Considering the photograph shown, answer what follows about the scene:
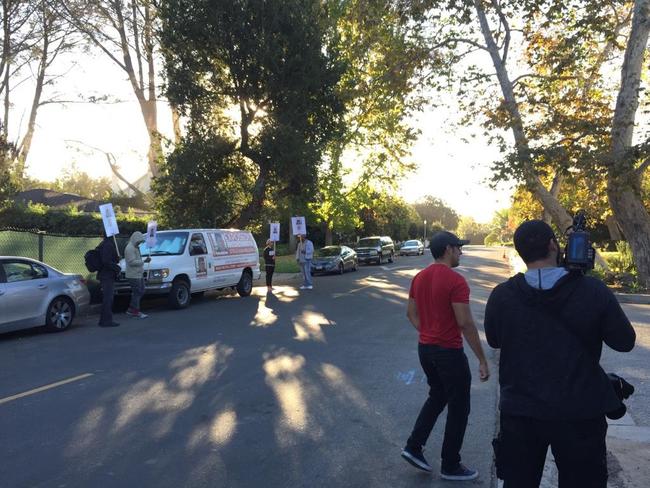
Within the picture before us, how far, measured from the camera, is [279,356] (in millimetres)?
8359

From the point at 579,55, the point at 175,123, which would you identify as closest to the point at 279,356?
the point at 579,55

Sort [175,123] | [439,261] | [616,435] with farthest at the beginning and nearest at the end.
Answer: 1. [175,123]
2. [616,435]
3. [439,261]

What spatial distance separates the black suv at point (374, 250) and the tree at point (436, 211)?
8463 cm

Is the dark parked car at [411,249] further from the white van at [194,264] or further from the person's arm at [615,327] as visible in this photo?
the person's arm at [615,327]

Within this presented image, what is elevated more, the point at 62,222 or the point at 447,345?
the point at 62,222

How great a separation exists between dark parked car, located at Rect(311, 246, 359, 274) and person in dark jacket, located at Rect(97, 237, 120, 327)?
16001mm

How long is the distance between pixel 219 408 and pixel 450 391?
2.72m

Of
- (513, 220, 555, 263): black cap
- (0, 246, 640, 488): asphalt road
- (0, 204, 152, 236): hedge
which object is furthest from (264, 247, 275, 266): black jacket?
(513, 220, 555, 263): black cap

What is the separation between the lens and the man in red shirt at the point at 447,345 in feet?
13.4

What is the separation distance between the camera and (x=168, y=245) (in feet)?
48.0

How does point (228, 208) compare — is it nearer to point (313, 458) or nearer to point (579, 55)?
point (579, 55)

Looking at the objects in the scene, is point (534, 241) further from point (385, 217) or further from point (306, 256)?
point (385, 217)

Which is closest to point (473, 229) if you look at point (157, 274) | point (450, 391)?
point (157, 274)

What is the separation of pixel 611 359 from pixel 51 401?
731 cm
